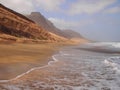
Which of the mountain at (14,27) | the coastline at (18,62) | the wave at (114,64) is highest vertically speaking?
the mountain at (14,27)

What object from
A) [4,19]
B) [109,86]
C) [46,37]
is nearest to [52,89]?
[109,86]

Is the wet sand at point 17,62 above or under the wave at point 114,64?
above

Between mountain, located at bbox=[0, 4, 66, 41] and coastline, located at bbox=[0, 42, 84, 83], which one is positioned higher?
mountain, located at bbox=[0, 4, 66, 41]

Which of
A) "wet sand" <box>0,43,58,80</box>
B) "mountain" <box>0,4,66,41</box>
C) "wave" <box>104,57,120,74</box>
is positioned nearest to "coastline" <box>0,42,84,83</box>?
"wet sand" <box>0,43,58,80</box>

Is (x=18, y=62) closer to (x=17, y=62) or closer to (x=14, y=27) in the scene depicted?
(x=17, y=62)

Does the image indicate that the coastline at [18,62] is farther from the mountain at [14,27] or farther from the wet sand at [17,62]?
the mountain at [14,27]

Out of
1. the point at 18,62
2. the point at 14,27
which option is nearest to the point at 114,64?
the point at 18,62

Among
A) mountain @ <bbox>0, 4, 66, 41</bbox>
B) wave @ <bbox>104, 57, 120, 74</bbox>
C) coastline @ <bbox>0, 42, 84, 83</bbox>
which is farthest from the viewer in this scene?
mountain @ <bbox>0, 4, 66, 41</bbox>

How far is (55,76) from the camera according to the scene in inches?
463

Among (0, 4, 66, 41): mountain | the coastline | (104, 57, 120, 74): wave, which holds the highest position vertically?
(0, 4, 66, 41): mountain

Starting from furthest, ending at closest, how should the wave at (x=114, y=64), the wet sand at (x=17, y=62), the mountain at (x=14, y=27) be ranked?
the mountain at (x=14, y=27), the wave at (x=114, y=64), the wet sand at (x=17, y=62)

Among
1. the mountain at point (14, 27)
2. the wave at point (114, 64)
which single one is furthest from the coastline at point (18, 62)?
the mountain at point (14, 27)

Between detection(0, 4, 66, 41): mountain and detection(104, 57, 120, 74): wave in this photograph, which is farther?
detection(0, 4, 66, 41): mountain

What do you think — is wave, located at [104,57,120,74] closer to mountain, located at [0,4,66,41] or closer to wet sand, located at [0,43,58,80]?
wet sand, located at [0,43,58,80]
